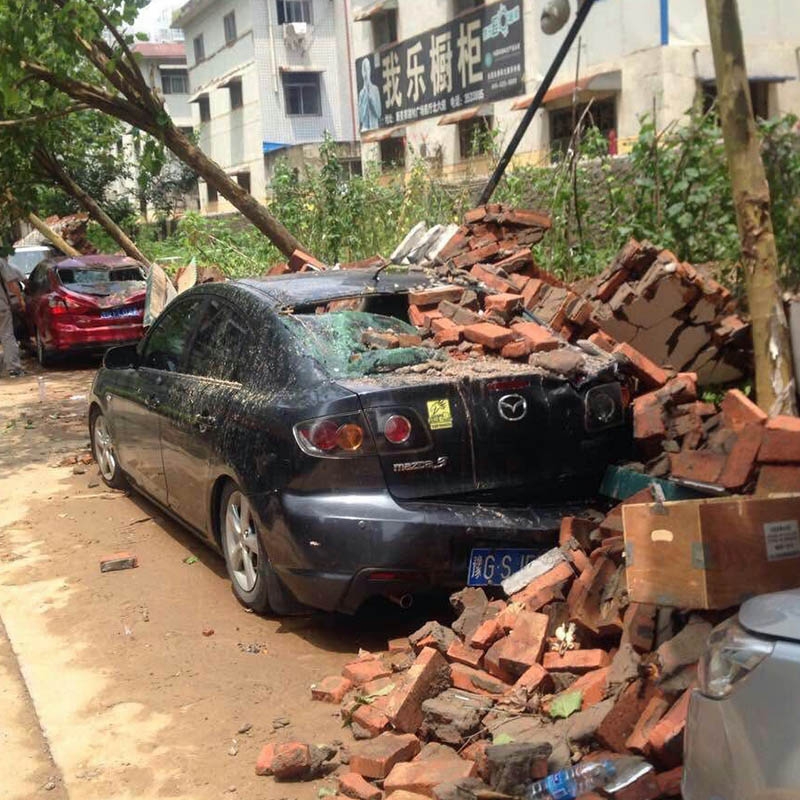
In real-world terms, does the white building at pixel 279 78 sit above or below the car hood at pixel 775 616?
above

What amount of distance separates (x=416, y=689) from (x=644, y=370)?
2.21 m

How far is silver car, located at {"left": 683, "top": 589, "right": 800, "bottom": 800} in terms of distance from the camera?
7.26 feet

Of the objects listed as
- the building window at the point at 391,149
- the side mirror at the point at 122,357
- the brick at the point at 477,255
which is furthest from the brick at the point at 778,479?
the building window at the point at 391,149

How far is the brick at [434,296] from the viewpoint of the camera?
5.76 meters

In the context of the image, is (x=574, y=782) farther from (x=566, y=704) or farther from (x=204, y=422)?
(x=204, y=422)

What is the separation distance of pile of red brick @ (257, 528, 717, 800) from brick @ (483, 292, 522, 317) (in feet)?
4.91

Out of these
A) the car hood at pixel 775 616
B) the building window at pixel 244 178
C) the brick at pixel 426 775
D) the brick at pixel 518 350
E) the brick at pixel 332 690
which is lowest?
the brick at pixel 332 690

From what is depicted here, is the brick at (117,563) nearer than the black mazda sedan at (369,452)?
No

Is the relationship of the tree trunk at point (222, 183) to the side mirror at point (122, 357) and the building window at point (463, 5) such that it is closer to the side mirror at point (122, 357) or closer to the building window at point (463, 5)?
the side mirror at point (122, 357)

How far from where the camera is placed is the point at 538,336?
527cm

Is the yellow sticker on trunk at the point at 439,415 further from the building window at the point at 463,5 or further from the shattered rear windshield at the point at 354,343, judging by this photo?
the building window at the point at 463,5

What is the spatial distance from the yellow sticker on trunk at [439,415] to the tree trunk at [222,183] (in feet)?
21.8

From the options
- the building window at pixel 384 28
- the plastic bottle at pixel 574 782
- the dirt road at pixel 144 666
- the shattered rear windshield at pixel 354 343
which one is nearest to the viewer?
the plastic bottle at pixel 574 782

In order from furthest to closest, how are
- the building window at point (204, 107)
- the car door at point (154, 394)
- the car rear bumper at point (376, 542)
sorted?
the building window at point (204, 107)
the car door at point (154, 394)
the car rear bumper at point (376, 542)
